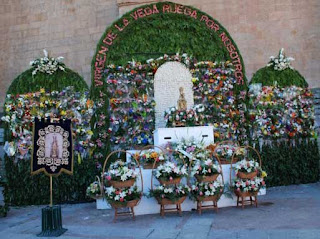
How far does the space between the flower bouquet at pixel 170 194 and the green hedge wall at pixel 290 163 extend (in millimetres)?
3871

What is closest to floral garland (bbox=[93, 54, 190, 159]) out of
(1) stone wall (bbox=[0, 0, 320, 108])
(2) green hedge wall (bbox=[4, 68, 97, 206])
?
(2) green hedge wall (bbox=[4, 68, 97, 206])

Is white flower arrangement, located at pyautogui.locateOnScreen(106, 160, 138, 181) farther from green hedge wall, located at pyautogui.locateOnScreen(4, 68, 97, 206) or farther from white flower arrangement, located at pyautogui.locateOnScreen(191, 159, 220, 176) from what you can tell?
green hedge wall, located at pyautogui.locateOnScreen(4, 68, 97, 206)

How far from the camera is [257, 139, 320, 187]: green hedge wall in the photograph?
32.5 feet

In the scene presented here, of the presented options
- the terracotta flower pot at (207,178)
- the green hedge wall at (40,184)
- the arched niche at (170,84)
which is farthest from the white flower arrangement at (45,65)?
the terracotta flower pot at (207,178)

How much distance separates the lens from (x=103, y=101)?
31.6 ft

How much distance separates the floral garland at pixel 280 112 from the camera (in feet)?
33.2

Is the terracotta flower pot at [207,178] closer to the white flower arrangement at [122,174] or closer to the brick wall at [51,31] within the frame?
the white flower arrangement at [122,174]

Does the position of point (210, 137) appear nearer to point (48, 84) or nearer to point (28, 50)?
point (48, 84)

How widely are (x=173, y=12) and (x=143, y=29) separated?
0.98 meters

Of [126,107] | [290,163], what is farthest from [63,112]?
[290,163]

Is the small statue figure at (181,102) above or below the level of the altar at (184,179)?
above

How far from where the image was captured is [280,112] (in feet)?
33.8

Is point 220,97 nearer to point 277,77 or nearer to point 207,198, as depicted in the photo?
point 277,77

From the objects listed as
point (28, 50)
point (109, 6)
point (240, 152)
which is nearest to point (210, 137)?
point (240, 152)
